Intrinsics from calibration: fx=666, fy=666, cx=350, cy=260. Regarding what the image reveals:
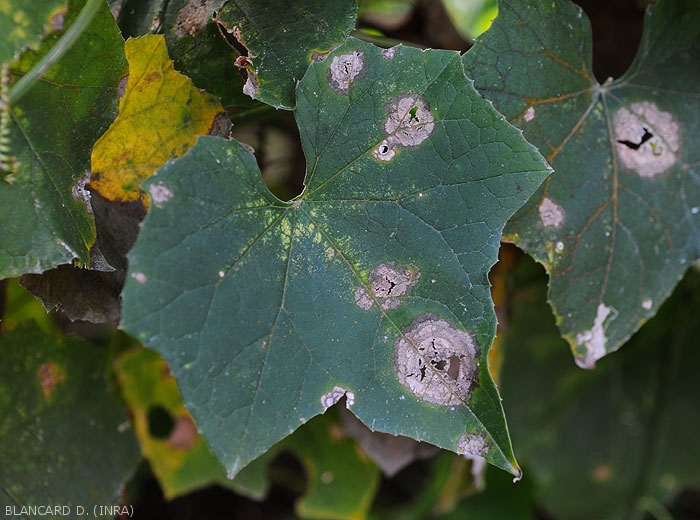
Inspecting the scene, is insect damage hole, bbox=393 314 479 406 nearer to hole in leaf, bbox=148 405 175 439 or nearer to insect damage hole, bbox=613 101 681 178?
insect damage hole, bbox=613 101 681 178

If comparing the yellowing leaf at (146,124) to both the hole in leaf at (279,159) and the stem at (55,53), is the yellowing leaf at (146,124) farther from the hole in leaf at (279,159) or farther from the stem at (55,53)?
the hole in leaf at (279,159)

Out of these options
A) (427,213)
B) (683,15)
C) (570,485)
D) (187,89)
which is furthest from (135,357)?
(570,485)

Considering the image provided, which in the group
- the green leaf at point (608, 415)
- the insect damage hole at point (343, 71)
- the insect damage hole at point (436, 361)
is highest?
the insect damage hole at point (343, 71)

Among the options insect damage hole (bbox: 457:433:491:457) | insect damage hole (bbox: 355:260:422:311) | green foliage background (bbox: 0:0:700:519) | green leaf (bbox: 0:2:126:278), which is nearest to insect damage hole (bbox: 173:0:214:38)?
green foliage background (bbox: 0:0:700:519)

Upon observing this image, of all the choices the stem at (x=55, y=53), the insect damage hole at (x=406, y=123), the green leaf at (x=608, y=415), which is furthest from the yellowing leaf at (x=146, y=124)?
the green leaf at (x=608, y=415)

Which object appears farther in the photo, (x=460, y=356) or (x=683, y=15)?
(x=683, y=15)

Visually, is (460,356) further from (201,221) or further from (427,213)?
(201,221)
